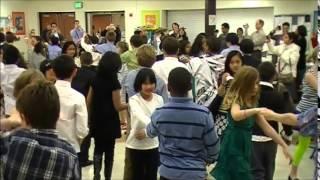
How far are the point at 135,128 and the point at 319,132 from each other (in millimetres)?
1248

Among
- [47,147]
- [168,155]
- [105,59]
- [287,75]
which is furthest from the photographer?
[287,75]

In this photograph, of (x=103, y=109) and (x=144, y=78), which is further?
(x=103, y=109)

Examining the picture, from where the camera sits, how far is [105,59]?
→ 123 inches

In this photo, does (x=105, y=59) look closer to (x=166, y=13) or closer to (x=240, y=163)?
(x=166, y=13)

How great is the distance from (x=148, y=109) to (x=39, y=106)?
53.4 inches

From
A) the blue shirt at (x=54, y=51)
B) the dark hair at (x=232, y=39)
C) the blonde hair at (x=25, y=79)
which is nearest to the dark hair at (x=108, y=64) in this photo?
the blue shirt at (x=54, y=51)

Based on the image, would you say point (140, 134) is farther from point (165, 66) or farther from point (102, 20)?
point (165, 66)

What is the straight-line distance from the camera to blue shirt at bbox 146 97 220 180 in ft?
7.22

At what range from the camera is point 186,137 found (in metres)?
2.21

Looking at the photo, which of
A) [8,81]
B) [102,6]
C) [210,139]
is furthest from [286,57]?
[8,81]

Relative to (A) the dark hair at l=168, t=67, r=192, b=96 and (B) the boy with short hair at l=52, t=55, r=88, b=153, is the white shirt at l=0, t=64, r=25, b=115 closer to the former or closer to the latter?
(B) the boy with short hair at l=52, t=55, r=88, b=153

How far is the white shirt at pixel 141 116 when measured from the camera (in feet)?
9.09

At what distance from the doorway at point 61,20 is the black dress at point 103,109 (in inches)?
23.4

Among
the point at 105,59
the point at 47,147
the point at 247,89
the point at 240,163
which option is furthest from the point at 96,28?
the point at 47,147
